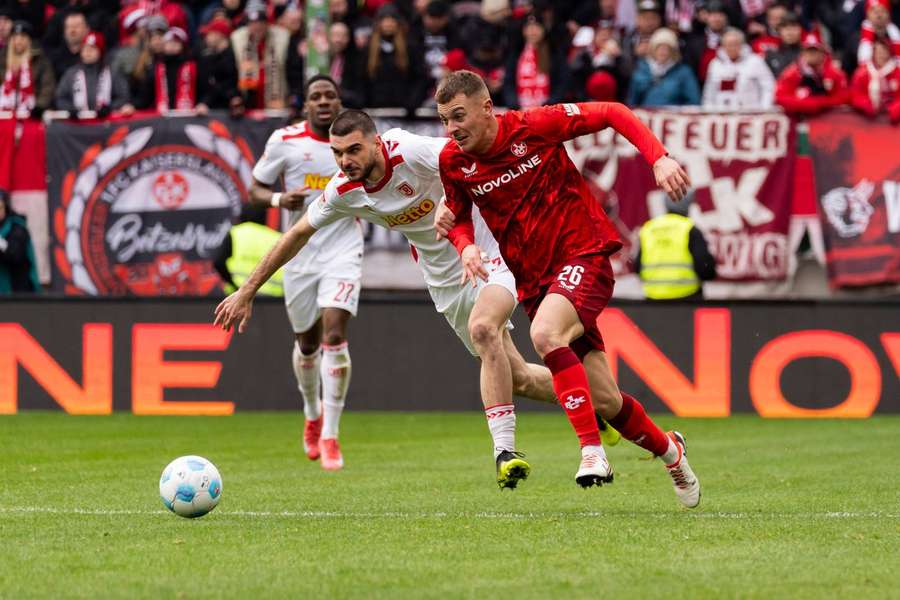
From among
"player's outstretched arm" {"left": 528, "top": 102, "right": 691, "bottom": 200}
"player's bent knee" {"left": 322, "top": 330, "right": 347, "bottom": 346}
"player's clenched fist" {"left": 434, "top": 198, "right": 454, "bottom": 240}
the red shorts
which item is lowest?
"player's bent knee" {"left": 322, "top": 330, "right": 347, "bottom": 346}

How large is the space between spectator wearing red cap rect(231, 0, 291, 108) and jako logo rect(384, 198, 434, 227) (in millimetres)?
9815

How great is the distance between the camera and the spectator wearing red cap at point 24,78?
65.4ft

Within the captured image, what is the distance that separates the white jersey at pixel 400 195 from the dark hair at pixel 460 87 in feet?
2.36

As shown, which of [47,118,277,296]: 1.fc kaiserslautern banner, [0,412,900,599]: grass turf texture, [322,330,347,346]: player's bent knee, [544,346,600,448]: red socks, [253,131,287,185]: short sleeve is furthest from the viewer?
[47,118,277,296]: 1.fc kaiserslautern banner

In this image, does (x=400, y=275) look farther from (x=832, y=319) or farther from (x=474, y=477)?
(x=474, y=477)

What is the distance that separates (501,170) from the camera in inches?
343

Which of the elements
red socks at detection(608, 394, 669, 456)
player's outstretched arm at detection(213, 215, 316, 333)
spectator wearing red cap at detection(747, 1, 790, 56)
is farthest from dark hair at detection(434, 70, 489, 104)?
spectator wearing red cap at detection(747, 1, 790, 56)

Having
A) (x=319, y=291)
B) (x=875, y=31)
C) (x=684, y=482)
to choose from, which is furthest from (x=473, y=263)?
(x=875, y=31)

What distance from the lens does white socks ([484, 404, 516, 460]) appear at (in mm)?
8680

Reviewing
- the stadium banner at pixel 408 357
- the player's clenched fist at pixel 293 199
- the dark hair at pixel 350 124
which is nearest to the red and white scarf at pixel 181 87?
the stadium banner at pixel 408 357

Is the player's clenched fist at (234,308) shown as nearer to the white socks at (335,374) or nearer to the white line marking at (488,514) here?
the white line marking at (488,514)

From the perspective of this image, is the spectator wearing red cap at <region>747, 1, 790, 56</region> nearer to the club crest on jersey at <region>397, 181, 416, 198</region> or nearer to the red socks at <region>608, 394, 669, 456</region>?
the club crest on jersey at <region>397, 181, 416, 198</region>

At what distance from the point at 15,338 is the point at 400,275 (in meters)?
4.12

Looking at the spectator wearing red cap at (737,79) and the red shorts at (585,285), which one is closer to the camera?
the red shorts at (585,285)
